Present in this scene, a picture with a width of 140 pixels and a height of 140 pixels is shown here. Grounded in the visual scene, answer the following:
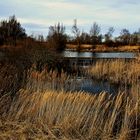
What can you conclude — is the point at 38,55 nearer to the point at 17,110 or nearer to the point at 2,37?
the point at 17,110

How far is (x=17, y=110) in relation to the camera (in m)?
8.67

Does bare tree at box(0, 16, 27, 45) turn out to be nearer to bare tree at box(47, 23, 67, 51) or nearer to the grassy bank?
bare tree at box(47, 23, 67, 51)

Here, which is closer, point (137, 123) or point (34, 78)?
point (137, 123)

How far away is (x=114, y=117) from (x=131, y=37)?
4444 cm

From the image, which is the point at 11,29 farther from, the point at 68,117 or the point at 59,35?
the point at 68,117

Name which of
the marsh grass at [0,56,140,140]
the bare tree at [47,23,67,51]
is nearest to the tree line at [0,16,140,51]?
the bare tree at [47,23,67,51]

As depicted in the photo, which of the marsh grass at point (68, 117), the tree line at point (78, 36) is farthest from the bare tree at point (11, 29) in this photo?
the marsh grass at point (68, 117)

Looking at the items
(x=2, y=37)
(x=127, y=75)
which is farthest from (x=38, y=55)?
(x=2, y=37)

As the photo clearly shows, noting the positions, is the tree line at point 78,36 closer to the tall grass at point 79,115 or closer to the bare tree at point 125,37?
the bare tree at point 125,37

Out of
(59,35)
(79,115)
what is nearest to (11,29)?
Answer: (59,35)

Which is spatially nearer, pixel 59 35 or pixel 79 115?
pixel 79 115

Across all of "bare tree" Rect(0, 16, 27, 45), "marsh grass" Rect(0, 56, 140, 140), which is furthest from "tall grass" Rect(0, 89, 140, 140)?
"bare tree" Rect(0, 16, 27, 45)

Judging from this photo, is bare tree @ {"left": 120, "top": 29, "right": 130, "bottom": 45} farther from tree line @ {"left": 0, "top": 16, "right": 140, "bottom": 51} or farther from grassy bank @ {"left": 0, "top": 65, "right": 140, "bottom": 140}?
→ grassy bank @ {"left": 0, "top": 65, "right": 140, "bottom": 140}

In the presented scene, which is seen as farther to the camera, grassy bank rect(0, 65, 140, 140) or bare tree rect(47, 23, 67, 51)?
bare tree rect(47, 23, 67, 51)
